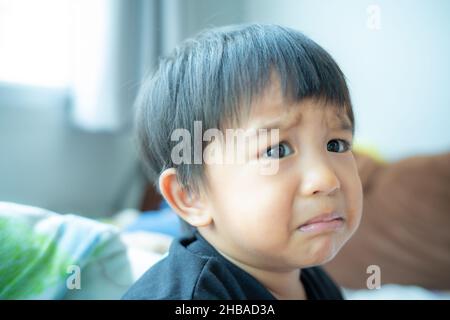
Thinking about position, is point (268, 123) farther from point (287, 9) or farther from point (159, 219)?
point (159, 219)

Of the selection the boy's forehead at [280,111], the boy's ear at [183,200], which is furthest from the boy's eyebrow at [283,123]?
the boy's ear at [183,200]

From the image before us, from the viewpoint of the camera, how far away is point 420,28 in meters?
0.71

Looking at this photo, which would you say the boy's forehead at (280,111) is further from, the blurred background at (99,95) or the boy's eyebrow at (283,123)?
the blurred background at (99,95)

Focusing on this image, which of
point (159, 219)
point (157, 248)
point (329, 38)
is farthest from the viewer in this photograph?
point (159, 219)

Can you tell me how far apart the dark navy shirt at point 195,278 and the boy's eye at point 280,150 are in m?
0.12

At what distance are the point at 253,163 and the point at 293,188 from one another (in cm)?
4

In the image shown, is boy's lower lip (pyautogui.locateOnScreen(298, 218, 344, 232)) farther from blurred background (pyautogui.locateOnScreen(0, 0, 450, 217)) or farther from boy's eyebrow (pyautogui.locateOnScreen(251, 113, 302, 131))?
blurred background (pyautogui.locateOnScreen(0, 0, 450, 217))

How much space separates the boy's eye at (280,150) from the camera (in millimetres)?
414

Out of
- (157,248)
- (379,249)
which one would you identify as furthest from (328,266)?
(157,248)

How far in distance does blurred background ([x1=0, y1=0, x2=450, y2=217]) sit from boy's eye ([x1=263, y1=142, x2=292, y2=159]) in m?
0.31

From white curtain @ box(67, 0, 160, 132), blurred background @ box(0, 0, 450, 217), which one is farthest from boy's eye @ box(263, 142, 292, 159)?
white curtain @ box(67, 0, 160, 132)

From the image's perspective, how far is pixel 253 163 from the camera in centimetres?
42

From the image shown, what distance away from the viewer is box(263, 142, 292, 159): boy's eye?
41 centimetres

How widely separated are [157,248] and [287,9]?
38cm
